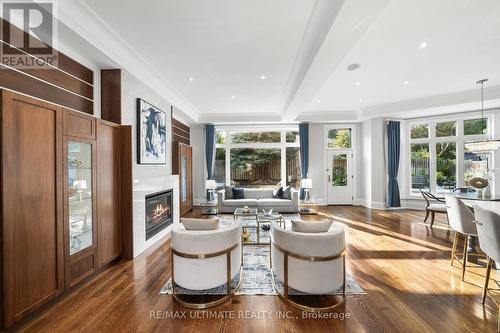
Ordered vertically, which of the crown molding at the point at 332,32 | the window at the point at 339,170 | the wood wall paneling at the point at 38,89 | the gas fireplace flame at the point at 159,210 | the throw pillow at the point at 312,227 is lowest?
the gas fireplace flame at the point at 159,210

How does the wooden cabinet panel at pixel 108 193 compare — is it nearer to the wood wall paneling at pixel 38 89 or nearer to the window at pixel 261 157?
the wood wall paneling at pixel 38 89

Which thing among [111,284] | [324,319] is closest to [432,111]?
[324,319]

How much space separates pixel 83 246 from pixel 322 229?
274cm

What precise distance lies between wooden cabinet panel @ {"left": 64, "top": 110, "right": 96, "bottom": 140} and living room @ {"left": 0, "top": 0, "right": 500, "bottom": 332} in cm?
2

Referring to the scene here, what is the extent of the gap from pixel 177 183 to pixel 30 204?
3094 mm

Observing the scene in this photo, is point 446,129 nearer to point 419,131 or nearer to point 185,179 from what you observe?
point 419,131

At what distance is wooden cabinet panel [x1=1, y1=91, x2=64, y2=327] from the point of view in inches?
66.6

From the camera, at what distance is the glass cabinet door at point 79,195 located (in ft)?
7.70

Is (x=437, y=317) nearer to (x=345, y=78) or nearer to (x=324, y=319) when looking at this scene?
(x=324, y=319)

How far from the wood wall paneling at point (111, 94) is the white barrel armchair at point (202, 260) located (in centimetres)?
210

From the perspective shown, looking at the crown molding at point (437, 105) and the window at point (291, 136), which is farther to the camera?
the window at point (291, 136)

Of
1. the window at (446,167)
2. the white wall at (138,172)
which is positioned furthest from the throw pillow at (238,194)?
the window at (446,167)

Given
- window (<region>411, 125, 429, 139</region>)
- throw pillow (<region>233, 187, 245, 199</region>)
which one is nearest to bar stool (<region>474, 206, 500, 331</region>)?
throw pillow (<region>233, 187, 245, 199</region>)

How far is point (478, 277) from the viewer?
2.57 meters
